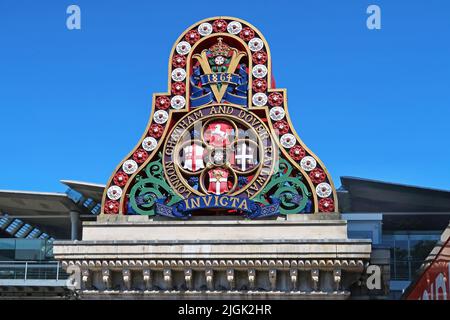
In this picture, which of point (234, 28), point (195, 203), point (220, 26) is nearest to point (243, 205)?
point (195, 203)

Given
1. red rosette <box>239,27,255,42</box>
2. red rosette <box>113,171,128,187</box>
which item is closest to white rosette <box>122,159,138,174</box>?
red rosette <box>113,171,128,187</box>

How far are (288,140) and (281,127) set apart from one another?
66 cm

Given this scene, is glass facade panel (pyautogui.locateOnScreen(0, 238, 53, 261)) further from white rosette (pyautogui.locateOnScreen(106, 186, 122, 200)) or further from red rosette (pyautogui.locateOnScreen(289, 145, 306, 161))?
red rosette (pyautogui.locateOnScreen(289, 145, 306, 161))

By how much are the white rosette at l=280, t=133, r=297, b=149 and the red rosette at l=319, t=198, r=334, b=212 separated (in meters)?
2.70

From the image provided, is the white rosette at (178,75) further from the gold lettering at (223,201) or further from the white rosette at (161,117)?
the gold lettering at (223,201)

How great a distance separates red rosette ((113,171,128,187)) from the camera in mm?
37844

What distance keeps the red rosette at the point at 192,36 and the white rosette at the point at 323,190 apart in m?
8.44

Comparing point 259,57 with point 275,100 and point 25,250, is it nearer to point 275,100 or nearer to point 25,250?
point 275,100

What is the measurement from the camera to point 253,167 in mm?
37344

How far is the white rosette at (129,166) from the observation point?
37938 millimetres

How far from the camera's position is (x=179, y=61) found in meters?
39.4
